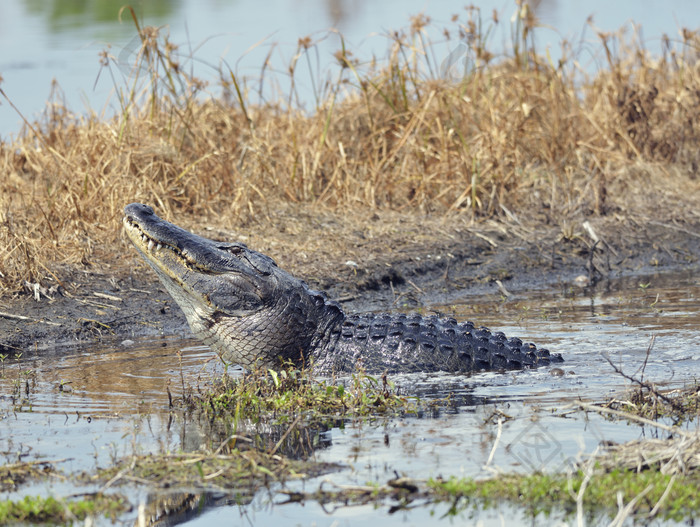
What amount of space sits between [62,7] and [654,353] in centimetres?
2359

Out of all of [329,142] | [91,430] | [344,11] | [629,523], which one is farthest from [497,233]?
[344,11]

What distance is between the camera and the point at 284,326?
18.5 feet

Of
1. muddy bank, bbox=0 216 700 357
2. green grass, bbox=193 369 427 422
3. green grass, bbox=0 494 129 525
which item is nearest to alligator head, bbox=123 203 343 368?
green grass, bbox=193 369 427 422

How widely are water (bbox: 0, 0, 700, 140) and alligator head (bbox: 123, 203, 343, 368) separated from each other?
5.20 meters

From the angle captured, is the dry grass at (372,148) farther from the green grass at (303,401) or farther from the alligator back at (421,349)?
the green grass at (303,401)

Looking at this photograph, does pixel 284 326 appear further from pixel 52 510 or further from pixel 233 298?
pixel 52 510

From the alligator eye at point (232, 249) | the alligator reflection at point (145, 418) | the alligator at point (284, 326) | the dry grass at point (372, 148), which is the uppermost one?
the dry grass at point (372, 148)

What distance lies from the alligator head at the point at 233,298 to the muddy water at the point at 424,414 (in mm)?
314

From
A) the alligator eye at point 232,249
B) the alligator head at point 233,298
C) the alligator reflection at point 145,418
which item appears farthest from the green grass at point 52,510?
the alligator eye at point 232,249

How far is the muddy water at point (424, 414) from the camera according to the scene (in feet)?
11.7

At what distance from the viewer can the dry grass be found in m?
7.87

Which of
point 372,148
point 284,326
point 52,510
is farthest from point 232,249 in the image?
point 372,148

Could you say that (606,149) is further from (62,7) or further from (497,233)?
(62,7)

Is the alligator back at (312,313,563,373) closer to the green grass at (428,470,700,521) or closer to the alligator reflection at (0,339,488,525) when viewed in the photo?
the alligator reflection at (0,339,488,525)
